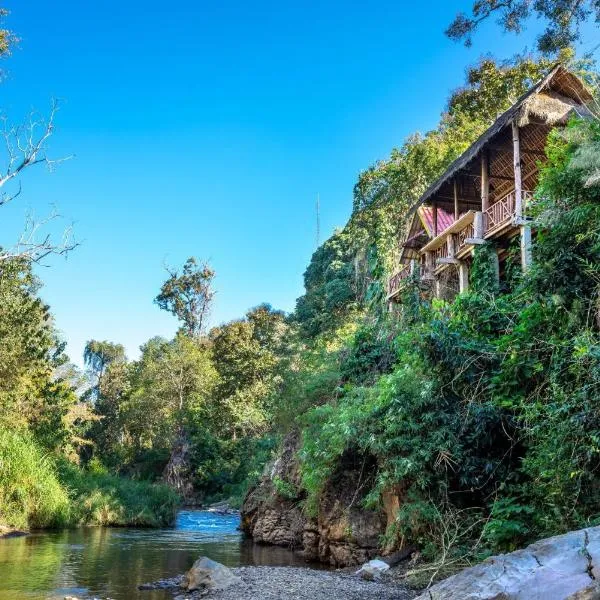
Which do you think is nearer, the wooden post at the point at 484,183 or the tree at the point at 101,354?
the wooden post at the point at 484,183

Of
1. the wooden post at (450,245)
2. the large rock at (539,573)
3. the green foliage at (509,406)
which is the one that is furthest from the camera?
the wooden post at (450,245)

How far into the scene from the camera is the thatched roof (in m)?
14.1

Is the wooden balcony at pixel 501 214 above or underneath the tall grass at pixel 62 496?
above

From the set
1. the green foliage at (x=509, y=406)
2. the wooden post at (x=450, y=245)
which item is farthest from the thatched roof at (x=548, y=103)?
the green foliage at (x=509, y=406)

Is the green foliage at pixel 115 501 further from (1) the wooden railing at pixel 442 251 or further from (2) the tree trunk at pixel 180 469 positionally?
(1) the wooden railing at pixel 442 251

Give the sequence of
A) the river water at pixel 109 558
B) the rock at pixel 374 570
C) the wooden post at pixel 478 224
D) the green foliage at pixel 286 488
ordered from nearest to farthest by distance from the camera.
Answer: the river water at pixel 109 558 → the rock at pixel 374 570 → the wooden post at pixel 478 224 → the green foliage at pixel 286 488

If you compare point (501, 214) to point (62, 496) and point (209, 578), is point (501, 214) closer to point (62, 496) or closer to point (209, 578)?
point (209, 578)

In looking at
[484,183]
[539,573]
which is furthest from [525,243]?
[539,573]

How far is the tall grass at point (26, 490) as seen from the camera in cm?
1739

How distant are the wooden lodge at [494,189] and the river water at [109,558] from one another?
9.18m

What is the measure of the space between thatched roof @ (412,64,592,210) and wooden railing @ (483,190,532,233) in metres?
1.43

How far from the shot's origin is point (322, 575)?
1041cm

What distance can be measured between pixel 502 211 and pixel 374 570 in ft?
29.9

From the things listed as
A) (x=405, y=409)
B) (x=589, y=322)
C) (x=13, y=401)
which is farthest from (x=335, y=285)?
(x=589, y=322)
